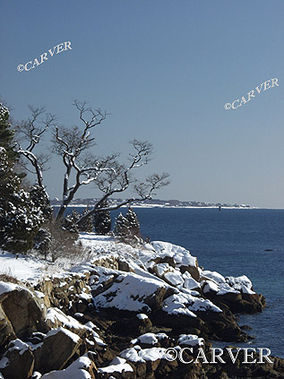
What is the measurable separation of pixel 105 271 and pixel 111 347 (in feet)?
21.9

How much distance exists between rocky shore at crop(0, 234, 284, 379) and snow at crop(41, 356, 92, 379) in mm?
29

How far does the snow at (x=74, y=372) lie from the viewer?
12.5 meters

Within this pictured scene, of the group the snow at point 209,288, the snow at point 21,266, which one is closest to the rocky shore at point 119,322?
the snow at point 209,288

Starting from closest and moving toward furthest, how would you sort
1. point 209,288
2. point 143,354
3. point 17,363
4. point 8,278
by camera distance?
1. point 17,363
2. point 143,354
3. point 8,278
4. point 209,288

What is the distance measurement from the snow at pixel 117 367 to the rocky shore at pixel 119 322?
32 millimetres

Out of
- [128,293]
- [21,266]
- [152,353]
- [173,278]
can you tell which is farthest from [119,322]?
[173,278]

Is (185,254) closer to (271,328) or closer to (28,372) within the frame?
(271,328)

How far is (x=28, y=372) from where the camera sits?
12820 mm

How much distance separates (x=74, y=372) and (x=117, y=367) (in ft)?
5.45

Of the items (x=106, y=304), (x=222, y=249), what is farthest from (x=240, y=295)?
(x=222, y=249)

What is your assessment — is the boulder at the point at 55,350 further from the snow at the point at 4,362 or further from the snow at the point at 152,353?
the snow at the point at 152,353

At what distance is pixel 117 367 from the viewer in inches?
543

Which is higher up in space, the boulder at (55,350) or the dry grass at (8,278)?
the dry grass at (8,278)

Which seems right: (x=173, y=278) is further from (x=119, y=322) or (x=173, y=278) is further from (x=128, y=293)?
(x=119, y=322)
